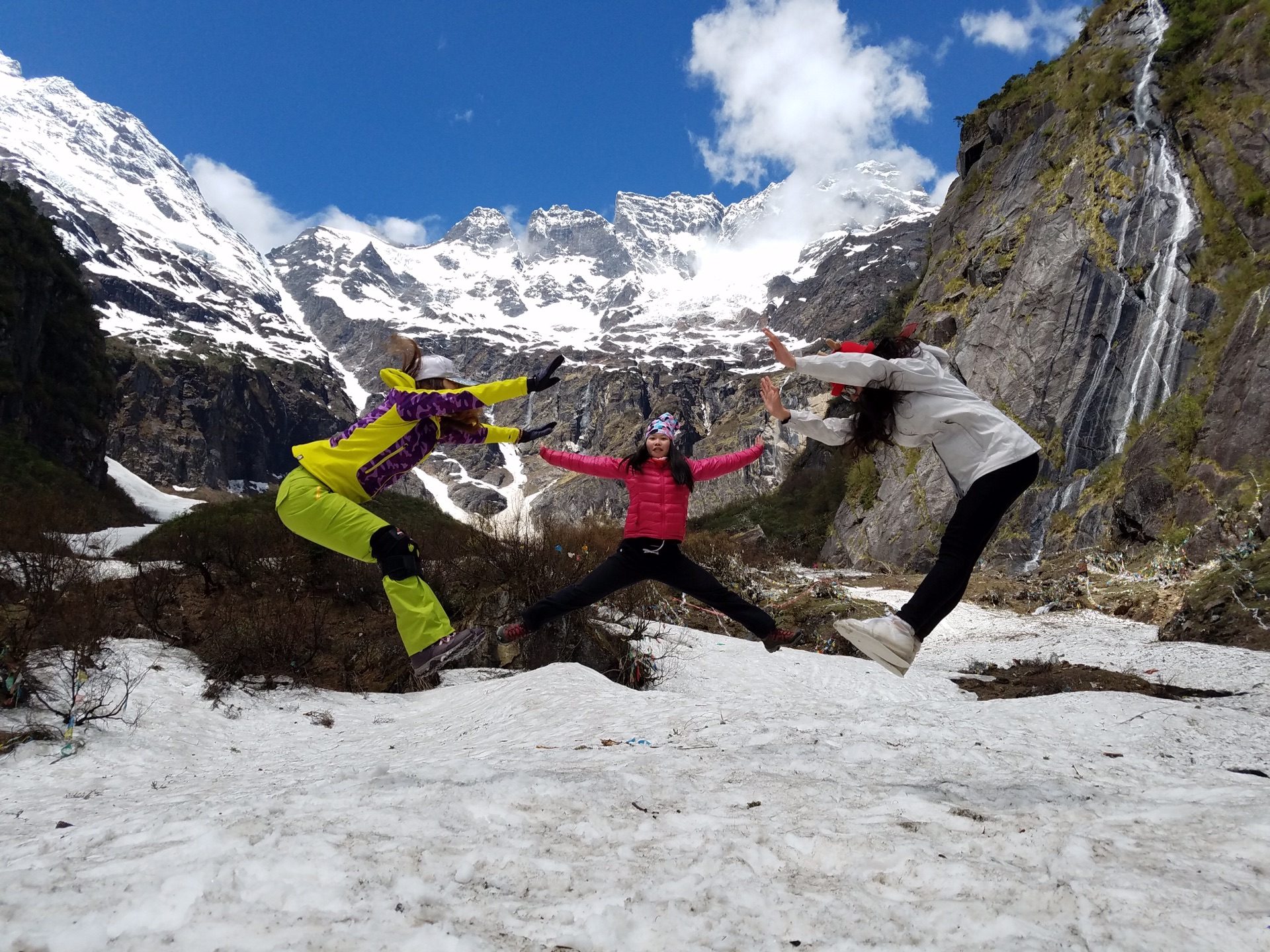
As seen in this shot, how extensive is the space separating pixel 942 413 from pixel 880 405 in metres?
0.31

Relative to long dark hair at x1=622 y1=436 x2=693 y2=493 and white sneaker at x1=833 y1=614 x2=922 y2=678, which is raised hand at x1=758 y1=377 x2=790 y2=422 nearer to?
long dark hair at x1=622 y1=436 x2=693 y2=493

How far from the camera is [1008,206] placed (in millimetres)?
21906

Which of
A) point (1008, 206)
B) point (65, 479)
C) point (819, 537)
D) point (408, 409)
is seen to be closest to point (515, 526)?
point (408, 409)

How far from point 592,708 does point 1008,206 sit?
2345 centimetres

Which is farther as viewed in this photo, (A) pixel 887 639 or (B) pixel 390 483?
(B) pixel 390 483

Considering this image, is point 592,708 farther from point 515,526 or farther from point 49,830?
point 515,526

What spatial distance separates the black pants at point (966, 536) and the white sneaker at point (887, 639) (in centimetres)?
7

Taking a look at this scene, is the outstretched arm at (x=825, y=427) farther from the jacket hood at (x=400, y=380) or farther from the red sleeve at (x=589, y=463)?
the jacket hood at (x=400, y=380)

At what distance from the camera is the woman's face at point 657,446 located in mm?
4785

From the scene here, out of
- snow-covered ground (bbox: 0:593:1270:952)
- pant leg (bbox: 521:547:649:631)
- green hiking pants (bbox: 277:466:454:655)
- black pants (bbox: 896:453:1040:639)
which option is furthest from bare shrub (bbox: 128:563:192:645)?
black pants (bbox: 896:453:1040:639)

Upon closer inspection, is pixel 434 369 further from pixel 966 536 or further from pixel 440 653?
pixel 966 536

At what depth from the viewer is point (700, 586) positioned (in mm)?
4594

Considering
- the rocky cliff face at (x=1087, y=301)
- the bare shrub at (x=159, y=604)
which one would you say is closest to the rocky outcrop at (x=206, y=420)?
the rocky cliff face at (x=1087, y=301)

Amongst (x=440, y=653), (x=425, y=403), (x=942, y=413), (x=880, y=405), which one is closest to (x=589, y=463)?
(x=425, y=403)
